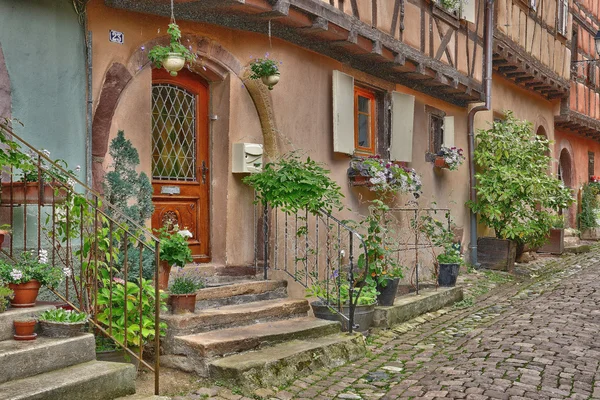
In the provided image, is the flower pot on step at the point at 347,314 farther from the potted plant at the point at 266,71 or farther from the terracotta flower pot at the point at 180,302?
the potted plant at the point at 266,71

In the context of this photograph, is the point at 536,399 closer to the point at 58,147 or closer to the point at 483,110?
the point at 58,147

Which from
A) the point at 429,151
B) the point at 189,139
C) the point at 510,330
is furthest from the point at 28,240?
the point at 429,151

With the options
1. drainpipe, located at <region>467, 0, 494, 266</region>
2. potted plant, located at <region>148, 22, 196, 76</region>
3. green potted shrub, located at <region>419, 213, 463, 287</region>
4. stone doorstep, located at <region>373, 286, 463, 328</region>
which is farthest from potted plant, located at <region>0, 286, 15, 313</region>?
drainpipe, located at <region>467, 0, 494, 266</region>

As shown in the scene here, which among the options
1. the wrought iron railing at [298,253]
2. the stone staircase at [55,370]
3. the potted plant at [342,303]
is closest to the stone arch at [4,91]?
the stone staircase at [55,370]

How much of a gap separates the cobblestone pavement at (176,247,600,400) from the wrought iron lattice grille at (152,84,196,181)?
2449mm

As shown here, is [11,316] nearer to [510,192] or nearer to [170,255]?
[170,255]

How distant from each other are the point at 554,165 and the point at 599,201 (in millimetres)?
4578

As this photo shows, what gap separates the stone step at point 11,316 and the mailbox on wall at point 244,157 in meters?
2.81

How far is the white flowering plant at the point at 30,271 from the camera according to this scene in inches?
181

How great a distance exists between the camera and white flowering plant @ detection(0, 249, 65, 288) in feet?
15.1

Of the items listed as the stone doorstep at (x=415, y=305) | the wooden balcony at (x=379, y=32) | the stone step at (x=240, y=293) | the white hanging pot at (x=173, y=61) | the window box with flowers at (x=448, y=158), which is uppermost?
the wooden balcony at (x=379, y=32)

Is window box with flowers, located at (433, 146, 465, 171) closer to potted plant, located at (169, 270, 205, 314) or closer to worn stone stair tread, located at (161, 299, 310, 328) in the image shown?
worn stone stair tread, located at (161, 299, 310, 328)

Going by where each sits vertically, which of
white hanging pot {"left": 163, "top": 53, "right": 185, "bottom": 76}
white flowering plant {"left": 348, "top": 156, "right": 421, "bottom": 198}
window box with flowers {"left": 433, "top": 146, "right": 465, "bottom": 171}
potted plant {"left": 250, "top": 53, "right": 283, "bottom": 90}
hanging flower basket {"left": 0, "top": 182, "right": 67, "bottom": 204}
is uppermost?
potted plant {"left": 250, "top": 53, "right": 283, "bottom": 90}

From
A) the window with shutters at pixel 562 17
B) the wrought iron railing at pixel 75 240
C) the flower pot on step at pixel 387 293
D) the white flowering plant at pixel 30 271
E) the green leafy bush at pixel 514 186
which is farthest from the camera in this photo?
the window with shutters at pixel 562 17
